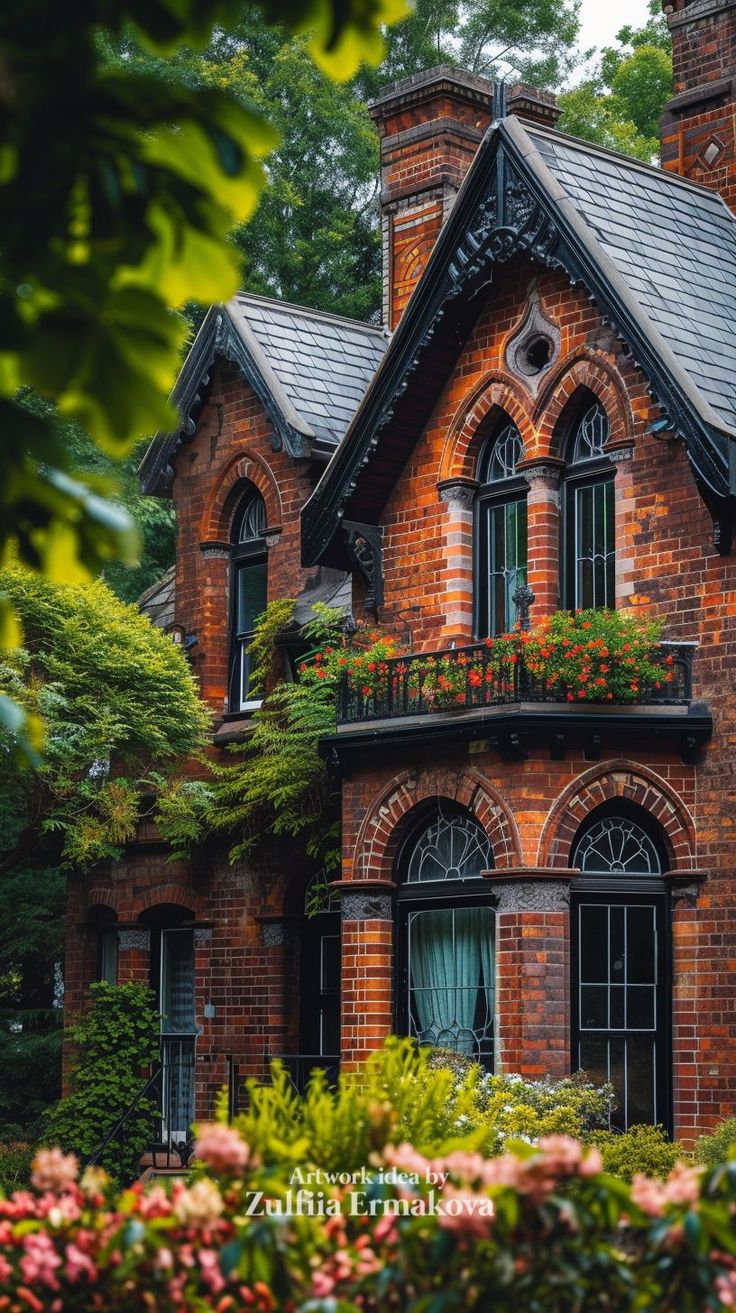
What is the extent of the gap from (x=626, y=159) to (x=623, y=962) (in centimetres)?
753

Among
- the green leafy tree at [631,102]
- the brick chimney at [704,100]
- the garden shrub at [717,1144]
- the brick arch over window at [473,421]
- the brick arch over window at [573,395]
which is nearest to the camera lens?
the garden shrub at [717,1144]

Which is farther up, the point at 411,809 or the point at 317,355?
the point at 317,355

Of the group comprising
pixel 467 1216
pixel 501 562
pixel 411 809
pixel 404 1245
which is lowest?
pixel 404 1245

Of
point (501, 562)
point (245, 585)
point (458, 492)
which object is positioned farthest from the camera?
point (245, 585)

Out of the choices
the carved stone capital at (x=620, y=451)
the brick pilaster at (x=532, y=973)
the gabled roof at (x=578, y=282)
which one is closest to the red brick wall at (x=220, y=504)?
the gabled roof at (x=578, y=282)

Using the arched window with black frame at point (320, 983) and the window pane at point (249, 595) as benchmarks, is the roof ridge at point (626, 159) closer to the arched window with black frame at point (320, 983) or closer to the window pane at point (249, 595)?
the window pane at point (249, 595)

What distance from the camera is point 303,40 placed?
34.9 m

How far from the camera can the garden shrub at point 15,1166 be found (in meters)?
19.9

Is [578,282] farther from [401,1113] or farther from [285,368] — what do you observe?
[401,1113]

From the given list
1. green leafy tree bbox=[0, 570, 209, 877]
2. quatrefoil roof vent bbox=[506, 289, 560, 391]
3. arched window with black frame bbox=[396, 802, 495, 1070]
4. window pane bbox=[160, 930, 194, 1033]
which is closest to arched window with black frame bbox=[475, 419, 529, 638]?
quatrefoil roof vent bbox=[506, 289, 560, 391]

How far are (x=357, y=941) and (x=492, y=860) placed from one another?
1586mm

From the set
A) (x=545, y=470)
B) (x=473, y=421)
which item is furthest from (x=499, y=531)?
(x=473, y=421)

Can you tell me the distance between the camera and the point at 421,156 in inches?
903

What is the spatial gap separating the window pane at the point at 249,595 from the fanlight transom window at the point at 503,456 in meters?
4.07
